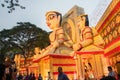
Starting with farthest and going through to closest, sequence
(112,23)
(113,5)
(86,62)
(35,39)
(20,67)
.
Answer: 1. (35,39)
2. (20,67)
3. (86,62)
4. (112,23)
5. (113,5)

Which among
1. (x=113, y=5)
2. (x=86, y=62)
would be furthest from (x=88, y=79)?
(x=113, y=5)

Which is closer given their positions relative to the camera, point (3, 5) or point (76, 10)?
point (3, 5)

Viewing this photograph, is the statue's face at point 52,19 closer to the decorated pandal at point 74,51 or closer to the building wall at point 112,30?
the decorated pandal at point 74,51

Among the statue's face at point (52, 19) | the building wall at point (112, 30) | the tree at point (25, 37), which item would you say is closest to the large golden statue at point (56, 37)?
the statue's face at point (52, 19)

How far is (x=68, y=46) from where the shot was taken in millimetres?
21453

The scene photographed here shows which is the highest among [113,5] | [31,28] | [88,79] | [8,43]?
[31,28]

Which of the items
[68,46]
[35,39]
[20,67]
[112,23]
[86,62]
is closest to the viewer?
[112,23]

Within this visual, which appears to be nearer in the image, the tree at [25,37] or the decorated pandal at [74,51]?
the decorated pandal at [74,51]

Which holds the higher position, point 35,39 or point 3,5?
point 35,39

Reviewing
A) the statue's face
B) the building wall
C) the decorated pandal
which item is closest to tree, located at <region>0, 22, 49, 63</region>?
the decorated pandal

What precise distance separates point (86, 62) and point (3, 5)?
33.0 feet

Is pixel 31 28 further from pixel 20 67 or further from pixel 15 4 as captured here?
pixel 15 4

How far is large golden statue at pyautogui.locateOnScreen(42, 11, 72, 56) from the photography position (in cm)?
2038

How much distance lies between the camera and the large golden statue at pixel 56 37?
20375 mm
